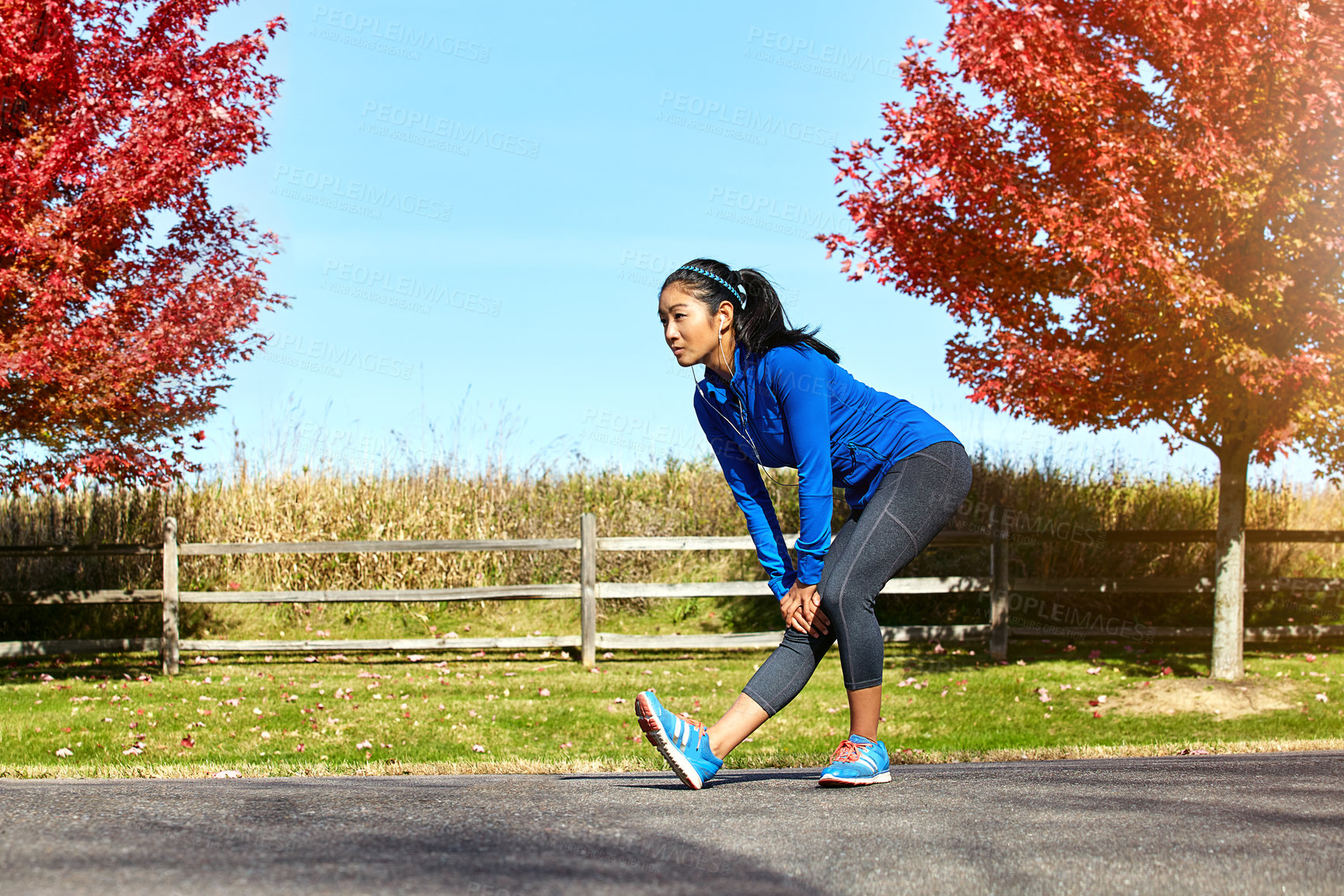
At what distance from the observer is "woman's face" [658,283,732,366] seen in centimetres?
395

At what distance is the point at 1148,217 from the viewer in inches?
365

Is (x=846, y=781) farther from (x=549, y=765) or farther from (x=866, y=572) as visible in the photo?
(x=549, y=765)

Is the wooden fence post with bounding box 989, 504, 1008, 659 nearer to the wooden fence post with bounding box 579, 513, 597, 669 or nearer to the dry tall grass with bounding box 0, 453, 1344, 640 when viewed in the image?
the dry tall grass with bounding box 0, 453, 1344, 640

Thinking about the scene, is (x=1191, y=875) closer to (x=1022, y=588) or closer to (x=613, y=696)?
(x=613, y=696)

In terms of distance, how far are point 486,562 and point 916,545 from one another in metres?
11.3

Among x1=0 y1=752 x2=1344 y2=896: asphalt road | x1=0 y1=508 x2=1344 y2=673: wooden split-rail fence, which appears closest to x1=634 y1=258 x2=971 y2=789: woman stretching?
x1=0 y1=752 x2=1344 y2=896: asphalt road

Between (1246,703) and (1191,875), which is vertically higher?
(1191,875)

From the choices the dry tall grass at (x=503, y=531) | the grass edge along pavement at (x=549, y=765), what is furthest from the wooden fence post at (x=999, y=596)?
the grass edge along pavement at (x=549, y=765)

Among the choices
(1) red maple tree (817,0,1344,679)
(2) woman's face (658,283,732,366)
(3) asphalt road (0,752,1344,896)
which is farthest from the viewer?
(1) red maple tree (817,0,1344,679)

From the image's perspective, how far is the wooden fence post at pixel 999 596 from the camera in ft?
39.2

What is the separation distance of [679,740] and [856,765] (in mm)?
662

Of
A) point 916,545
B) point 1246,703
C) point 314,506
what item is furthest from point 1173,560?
point 916,545

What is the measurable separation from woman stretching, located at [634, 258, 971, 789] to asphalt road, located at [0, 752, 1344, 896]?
9.0 inches

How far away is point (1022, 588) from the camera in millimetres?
12289
